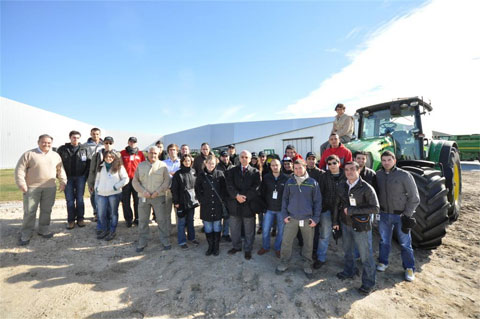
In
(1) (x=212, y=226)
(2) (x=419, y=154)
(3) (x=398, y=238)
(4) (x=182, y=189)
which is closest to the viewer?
(3) (x=398, y=238)

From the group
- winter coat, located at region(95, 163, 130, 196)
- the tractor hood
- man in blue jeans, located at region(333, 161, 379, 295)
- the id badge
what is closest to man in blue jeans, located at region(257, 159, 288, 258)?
man in blue jeans, located at region(333, 161, 379, 295)

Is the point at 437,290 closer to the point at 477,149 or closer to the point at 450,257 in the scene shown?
the point at 450,257

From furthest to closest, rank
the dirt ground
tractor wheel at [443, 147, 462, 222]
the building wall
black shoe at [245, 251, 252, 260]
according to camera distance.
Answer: the building wall → tractor wheel at [443, 147, 462, 222] → black shoe at [245, 251, 252, 260] → the dirt ground

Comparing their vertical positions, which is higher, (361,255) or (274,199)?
(274,199)

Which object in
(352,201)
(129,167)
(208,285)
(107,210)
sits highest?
(129,167)

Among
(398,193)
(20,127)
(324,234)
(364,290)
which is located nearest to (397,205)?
(398,193)

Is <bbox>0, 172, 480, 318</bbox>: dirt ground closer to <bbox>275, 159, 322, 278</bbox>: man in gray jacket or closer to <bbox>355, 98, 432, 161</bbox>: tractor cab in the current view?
<bbox>275, 159, 322, 278</bbox>: man in gray jacket

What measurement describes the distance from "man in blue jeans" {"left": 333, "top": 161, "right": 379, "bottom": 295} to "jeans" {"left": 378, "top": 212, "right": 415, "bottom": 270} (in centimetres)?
51

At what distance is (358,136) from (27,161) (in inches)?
295

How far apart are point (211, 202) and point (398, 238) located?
2.93m

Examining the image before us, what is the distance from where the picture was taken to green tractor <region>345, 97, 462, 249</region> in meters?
3.24

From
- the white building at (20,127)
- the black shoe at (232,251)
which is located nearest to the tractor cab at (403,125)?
the black shoe at (232,251)

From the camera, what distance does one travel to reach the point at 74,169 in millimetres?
4695

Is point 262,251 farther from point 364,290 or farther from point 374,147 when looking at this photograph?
point 374,147
